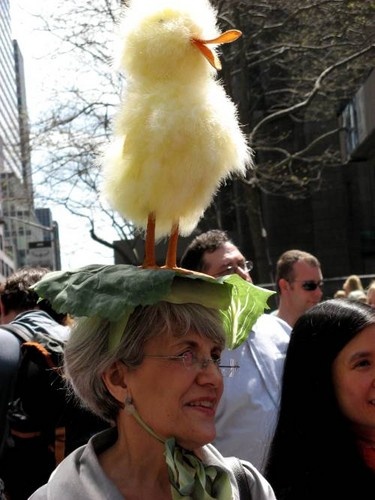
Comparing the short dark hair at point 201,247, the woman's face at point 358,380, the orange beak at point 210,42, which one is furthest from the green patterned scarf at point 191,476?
the short dark hair at point 201,247

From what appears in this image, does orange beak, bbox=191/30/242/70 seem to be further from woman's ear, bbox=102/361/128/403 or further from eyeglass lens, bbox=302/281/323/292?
eyeglass lens, bbox=302/281/323/292

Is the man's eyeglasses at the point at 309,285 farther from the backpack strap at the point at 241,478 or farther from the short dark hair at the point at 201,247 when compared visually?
the backpack strap at the point at 241,478

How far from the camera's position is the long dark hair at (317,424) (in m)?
3.20

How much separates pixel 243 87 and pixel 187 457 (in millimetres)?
16908

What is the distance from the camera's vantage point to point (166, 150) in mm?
2729

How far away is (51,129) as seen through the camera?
62.8ft

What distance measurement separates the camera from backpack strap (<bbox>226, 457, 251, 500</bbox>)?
107 inches

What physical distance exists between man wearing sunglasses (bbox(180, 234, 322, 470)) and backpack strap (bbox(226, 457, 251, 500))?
1534 mm

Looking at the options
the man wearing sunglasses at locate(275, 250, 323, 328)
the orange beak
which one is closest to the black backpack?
the orange beak

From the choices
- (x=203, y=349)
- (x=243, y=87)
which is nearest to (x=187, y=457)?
(x=203, y=349)

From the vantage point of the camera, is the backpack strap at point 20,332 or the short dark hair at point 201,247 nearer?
the backpack strap at point 20,332

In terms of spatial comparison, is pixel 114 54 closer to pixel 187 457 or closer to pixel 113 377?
pixel 113 377

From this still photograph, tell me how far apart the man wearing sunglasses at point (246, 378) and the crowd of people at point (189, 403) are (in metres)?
0.69

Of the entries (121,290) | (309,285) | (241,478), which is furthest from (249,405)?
(309,285)
